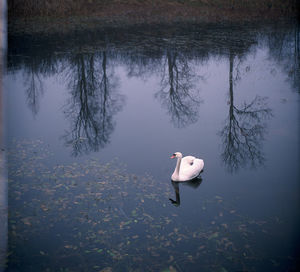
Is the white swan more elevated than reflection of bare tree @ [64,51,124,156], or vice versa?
reflection of bare tree @ [64,51,124,156]

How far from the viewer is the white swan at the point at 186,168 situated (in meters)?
8.98

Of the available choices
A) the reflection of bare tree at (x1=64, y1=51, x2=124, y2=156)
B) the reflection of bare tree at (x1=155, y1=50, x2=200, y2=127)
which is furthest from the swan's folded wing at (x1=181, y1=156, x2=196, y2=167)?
the reflection of bare tree at (x1=155, y1=50, x2=200, y2=127)

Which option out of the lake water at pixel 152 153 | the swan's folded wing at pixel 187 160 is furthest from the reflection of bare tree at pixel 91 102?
the swan's folded wing at pixel 187 160

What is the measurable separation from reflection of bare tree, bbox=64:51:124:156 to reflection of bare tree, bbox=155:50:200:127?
6.90ft

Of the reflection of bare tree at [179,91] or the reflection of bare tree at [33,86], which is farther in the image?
the reflection of bare tree at [33,86]

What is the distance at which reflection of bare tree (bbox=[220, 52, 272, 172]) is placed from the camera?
10206 mm

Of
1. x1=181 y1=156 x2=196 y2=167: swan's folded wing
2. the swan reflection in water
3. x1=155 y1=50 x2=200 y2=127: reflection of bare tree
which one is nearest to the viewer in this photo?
the swan reflection in water

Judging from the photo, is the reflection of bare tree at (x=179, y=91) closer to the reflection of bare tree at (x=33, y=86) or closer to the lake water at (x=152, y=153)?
the lake water at (x=152, y=153)

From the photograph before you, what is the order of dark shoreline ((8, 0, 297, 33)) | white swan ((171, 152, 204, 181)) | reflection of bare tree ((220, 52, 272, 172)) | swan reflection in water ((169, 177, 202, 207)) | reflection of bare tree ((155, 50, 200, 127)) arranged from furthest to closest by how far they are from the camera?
dark shoreline ((8, 0, 297, 33))
reflection of bare tree ((155, 50, 200, 127))
reflection of bare tree ((220, 52, 272, 172))
white swan ((171, 152, 204, 181))
swan reflection in water ((169, 177, 202, 207))

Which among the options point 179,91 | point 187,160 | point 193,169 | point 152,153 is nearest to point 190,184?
point 193,169

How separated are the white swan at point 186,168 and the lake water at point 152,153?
8.9 inches

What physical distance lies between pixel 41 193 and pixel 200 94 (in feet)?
29.2

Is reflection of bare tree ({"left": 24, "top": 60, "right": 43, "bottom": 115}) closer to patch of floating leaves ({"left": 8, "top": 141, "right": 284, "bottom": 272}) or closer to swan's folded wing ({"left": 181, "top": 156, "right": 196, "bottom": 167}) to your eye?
patch of floating leaves ({"left": 8, "top": 141, "right": 284, "bottom": 272})

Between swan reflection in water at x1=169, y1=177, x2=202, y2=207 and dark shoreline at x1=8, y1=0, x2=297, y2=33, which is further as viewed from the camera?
dark shoreline at x1=8, y1=0, x2=297, y2=33
